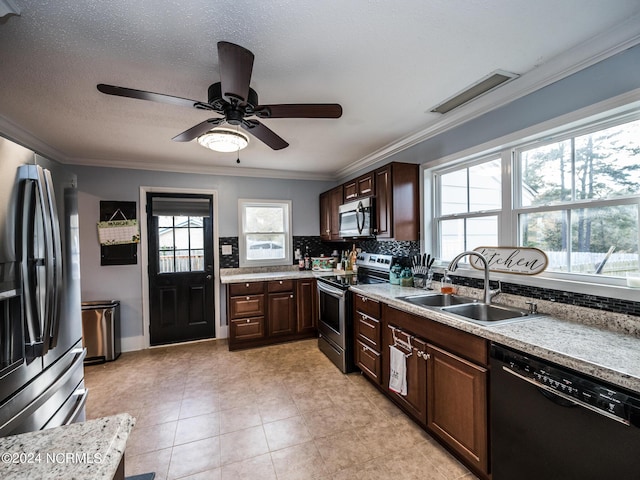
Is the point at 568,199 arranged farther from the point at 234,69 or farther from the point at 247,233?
the point at 247,233

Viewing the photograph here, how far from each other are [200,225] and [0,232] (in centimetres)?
301

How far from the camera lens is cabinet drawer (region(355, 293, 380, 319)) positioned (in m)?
2.48

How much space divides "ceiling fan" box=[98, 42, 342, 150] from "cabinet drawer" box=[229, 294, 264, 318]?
208 centimetres

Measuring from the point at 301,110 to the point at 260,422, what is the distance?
2.22 meters

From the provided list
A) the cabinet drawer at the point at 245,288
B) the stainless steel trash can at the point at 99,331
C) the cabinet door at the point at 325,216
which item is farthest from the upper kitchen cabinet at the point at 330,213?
the stainless steel trash can at the point at 99,331

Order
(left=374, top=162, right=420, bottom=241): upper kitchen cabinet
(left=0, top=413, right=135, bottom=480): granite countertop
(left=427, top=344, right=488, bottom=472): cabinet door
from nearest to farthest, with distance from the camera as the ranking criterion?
1. (left=0, top=413, right=135, bottom=480): granite countertop
2. (left=427, top=344, right=488, bottom=472): cabinet door
3. (left=374, top=162, right=420, bottom=241): upper kitchen cabinet

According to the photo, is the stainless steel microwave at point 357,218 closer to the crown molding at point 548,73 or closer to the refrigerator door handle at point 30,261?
the crown molding at point 548,73

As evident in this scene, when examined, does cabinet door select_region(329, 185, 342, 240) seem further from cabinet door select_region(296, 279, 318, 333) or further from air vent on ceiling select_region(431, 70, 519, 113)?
air vent on ceiling select_region(431, 70, 519, 113)

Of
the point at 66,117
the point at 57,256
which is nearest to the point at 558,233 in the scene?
the point at 57,256

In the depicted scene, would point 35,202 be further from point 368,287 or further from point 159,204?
point 159,204

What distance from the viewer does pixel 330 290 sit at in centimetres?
317

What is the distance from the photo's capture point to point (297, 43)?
1520mm

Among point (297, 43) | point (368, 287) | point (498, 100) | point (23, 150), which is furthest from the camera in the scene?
point (368, 287)

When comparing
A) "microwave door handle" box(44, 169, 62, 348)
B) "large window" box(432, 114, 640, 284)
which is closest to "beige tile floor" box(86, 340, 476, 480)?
"microwave door handle" box(44, 169, 62, 348)
